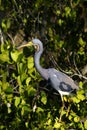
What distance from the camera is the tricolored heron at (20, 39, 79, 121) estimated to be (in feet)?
16.3

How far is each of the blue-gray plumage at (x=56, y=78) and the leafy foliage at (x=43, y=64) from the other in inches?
3.7

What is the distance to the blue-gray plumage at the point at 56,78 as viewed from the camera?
4.96 m

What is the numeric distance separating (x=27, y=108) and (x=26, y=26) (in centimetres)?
261

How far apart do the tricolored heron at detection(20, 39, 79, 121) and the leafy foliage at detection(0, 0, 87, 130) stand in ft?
0.31

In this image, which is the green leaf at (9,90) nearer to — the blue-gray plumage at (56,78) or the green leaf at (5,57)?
the green leaf at (5,57)

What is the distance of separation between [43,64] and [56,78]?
1.52ft

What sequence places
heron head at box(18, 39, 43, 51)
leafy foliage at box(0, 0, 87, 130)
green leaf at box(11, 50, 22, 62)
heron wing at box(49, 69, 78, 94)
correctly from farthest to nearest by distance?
1. heron head at box(18, 39, 43, 51)
2. heron wing at box(49, 69, 78, 94)
3. leafy foliage at box(0, 0, 87, 130)
4. green leaf at box(11, 50, 22, 62)

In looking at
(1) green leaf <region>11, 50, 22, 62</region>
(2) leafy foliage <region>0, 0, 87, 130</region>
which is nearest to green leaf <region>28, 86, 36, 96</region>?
(2) leafy foliage <region>0, 0, 87, 130</region>

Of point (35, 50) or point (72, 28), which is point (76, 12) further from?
point (35, 50)

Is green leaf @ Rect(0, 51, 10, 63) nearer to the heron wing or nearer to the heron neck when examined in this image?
the heron neck

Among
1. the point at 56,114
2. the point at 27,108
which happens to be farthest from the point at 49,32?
the point at 27,108

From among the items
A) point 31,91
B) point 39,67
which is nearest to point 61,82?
point 39,67

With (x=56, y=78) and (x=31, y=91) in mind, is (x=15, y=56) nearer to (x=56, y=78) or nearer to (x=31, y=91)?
(x=31, y=91)

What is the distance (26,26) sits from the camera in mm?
6699
